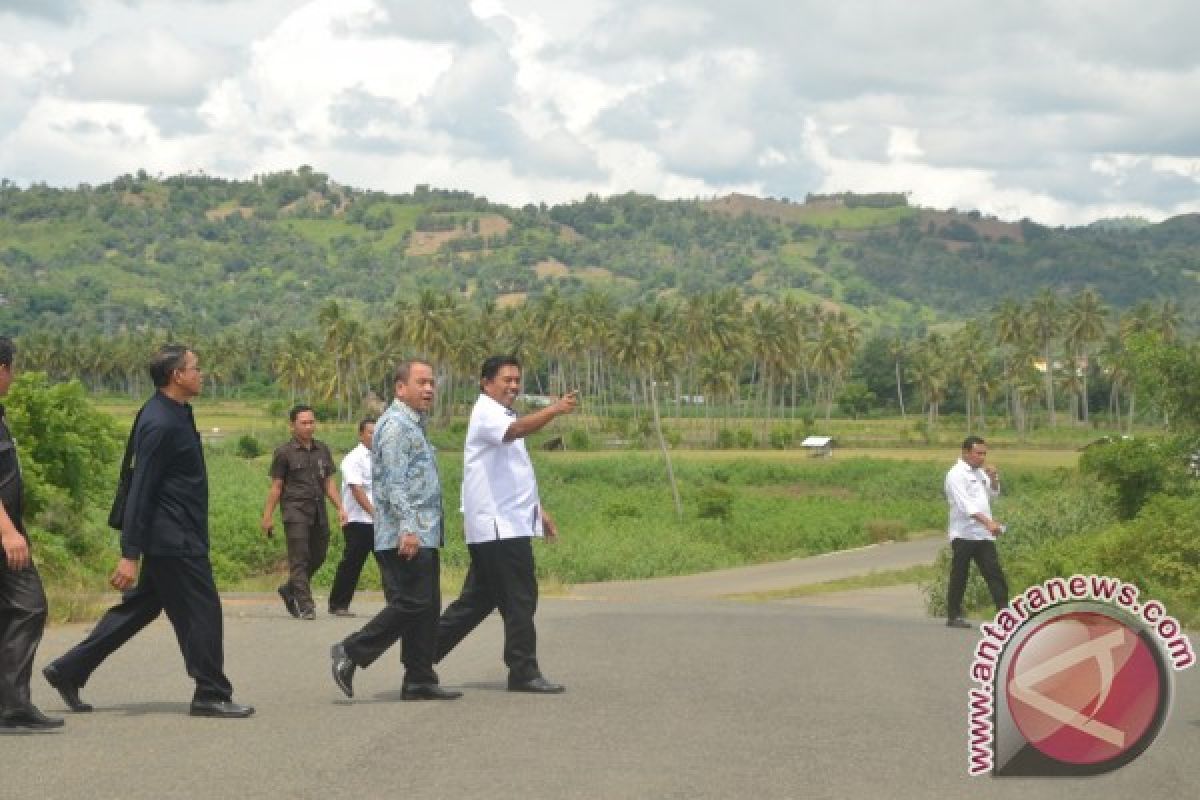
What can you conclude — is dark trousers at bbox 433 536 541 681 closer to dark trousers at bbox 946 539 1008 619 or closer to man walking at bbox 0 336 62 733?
man walking at bbox 0 336 62 733

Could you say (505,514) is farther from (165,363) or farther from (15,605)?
(15,605)

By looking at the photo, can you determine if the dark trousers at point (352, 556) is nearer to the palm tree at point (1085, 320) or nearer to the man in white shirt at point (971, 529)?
the man in white shirt at point (971, 529)

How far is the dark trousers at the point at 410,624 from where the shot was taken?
36.8ft

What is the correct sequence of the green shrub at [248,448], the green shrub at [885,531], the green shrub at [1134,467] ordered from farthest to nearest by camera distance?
the green shrub at [248,448] < the green shrub at [885,531] < the green shrub at [1134,467]

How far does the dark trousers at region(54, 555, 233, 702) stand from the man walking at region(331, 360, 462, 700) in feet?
2.82

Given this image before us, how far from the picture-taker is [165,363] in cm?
1068

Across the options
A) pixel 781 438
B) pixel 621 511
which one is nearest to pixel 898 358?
pixel 781 438

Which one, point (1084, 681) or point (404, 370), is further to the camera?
point (404, 370)

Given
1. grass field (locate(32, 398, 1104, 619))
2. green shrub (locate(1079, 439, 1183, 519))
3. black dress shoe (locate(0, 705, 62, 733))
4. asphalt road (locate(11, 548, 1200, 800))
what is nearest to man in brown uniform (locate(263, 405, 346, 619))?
grass field (locate(32, 398, 1104, 619))

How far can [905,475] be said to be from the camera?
290 ft

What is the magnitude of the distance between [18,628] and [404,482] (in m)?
2.47

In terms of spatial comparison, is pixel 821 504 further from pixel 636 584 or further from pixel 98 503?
pixel 98 503

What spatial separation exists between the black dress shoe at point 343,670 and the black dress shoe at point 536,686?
1078 millimetres

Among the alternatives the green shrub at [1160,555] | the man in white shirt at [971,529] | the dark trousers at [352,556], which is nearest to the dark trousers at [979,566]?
the man in white shirt at [971,529]
